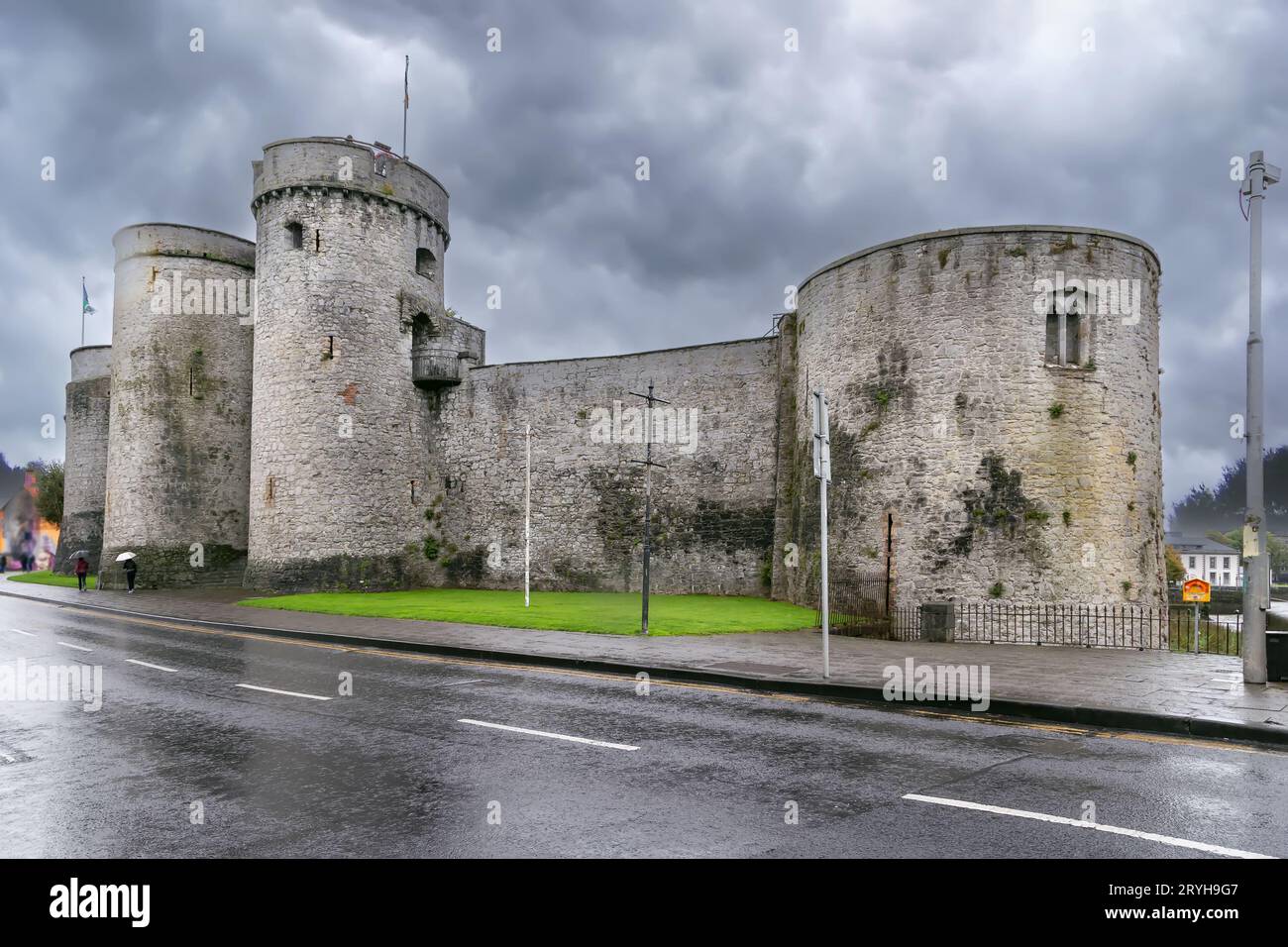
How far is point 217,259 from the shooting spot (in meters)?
34.8

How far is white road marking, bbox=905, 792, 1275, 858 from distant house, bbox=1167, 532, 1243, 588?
114382 mm

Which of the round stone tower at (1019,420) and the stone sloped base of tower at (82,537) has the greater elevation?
the round stone tower at (1019,420)

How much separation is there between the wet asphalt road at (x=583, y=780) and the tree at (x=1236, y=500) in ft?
470

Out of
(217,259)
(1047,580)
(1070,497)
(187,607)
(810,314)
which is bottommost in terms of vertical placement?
(187,607)

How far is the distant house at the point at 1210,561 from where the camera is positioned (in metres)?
103

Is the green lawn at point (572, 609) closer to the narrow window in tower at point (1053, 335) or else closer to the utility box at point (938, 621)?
the utility box at point (938, 621)

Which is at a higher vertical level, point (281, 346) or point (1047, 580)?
point (281, 346)

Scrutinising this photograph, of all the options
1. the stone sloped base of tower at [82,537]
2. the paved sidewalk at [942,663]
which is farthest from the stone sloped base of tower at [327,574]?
the stone sloped base of tower at [82,537]

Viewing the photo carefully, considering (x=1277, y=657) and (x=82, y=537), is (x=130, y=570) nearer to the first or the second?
(x=82, y=537)

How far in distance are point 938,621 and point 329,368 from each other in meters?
22.4

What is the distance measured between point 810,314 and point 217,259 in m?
25.4
